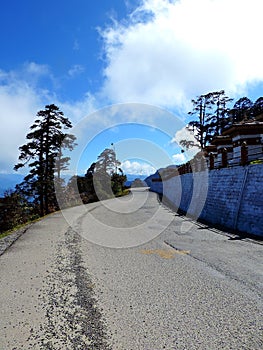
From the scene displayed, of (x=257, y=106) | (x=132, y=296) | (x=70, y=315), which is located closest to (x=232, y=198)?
(x=132, y=296)

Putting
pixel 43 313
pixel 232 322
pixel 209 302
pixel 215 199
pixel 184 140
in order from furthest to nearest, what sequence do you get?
pixel 184 140
pixel 215 199
pixel 209 302
pixel 43 313
pixel 232 322

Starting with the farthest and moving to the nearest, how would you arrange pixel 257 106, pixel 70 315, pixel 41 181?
pixel 257 106 → pixel 41 181 → pixel 70 315

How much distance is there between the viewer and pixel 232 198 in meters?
11.3

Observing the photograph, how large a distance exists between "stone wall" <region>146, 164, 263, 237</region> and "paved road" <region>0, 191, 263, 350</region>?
189 centimetres

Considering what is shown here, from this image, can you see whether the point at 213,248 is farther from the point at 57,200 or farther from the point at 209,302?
the point at 57,200

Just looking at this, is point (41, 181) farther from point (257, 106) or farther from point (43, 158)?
point (257, 106)

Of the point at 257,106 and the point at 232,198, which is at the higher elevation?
the point at 257,106

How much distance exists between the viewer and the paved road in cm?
302

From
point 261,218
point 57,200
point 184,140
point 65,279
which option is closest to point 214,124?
point 184,140

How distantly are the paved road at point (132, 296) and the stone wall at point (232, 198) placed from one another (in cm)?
189

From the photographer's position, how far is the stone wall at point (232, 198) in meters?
9.43

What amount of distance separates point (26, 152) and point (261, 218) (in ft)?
64.4

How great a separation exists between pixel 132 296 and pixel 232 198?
8.29 metres

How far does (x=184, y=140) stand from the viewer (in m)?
32.6
